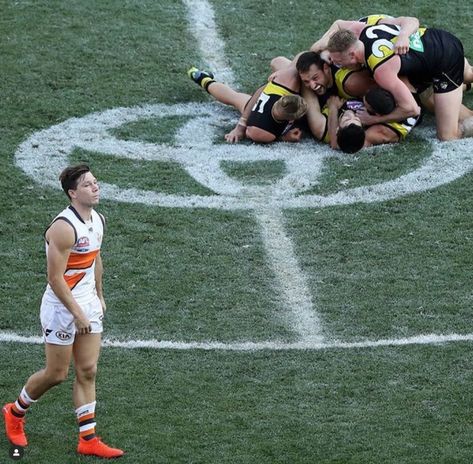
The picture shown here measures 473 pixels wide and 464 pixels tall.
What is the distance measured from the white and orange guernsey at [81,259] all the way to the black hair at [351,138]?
14.8ft

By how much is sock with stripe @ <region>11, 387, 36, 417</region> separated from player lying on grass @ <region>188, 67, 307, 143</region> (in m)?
4.75

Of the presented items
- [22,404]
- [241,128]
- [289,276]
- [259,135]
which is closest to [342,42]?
[259,135]

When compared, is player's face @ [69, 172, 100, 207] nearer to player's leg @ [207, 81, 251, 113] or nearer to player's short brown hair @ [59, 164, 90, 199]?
player's short brown hair @ [59, 164, 90, 199]

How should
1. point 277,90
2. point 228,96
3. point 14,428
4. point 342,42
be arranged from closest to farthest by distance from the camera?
1. point 14,428
2. point 342,42
3. point 277,90
4. point 228,96

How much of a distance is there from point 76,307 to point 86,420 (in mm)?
666

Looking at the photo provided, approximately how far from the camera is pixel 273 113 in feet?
39.4

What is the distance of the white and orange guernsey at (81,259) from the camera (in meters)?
7.54

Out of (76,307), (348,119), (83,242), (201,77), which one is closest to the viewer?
(76,307)

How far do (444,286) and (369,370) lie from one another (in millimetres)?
1407

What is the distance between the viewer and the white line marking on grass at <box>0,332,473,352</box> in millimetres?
9094

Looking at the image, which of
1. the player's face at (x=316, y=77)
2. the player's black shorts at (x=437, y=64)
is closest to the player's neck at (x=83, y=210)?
the player's face at (x=316, y=77)

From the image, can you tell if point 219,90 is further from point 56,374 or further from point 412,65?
point 56,374

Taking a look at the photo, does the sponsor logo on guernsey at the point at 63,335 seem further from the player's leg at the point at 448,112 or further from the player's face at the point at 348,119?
the player's leg at the point at 448,112

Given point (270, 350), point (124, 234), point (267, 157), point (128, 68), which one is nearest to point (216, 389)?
point (270, 350)
